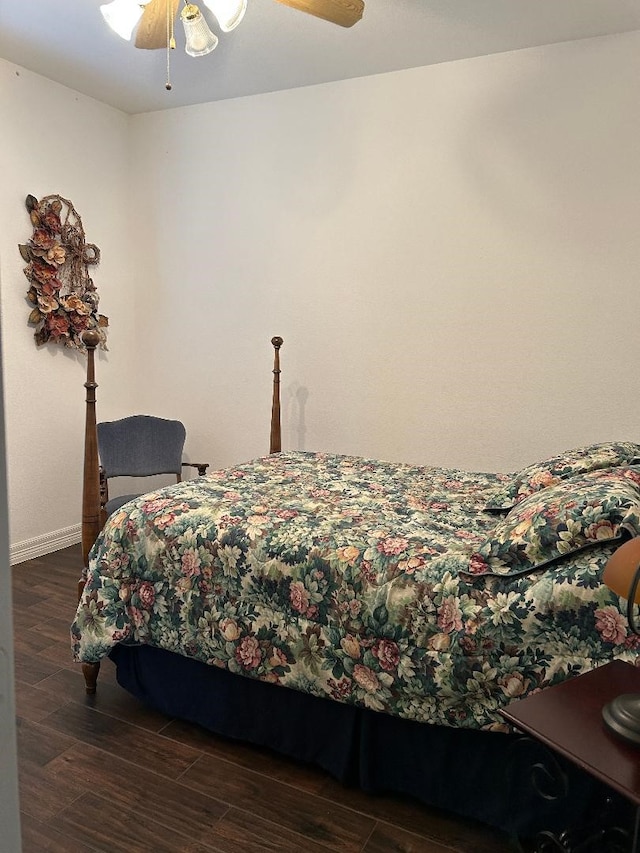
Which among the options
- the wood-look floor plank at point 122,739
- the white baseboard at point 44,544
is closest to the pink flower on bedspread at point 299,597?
the wood-look floor plank at point 122,739

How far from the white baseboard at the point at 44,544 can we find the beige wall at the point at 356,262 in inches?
1.8

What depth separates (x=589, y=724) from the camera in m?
1.34

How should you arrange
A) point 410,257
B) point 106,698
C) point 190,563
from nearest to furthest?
point 190,563 < point 106,698 < point 410,257

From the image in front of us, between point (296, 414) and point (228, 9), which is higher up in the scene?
point (228, 9)

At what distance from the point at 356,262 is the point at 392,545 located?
6.95ft

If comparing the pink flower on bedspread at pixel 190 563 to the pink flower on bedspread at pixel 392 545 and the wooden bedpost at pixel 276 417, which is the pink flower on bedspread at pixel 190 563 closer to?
the pink flower on bedspread at pixel 392 545

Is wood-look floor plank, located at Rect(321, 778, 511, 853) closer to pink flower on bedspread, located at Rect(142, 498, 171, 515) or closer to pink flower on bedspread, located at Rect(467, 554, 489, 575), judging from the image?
pink flower on bedspread, located at Rect(467, 554, 489, 575)

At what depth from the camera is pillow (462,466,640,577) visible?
1.63m

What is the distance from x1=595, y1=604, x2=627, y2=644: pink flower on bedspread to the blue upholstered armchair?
259 centimetres

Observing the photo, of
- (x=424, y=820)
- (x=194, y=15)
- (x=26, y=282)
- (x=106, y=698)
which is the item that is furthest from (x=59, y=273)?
(x=424, y=820)

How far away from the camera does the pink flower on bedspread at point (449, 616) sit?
175cm

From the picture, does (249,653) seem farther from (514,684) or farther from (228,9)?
(228,9)

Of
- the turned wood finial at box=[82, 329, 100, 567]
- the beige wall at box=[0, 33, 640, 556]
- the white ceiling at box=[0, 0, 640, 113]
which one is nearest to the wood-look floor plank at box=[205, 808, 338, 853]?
the turned wood finial at box=[82, 329, 100, 567]

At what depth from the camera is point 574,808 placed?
168 cm
